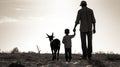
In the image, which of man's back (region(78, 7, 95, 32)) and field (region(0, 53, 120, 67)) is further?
man's back (region(78, 7, 95, 32))

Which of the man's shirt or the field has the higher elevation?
the man's shirt

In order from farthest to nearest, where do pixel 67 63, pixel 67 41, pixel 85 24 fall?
1. pixel 67 41
2. pixel 85 24
3. pixel 67 63

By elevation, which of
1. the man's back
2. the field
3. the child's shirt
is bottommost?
the field

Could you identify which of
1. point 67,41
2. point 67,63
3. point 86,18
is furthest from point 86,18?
point 67,63

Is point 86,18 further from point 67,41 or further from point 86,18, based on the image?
point 67,41

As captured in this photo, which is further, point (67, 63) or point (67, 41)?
point (67, 41)

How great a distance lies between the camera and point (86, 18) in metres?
18.5

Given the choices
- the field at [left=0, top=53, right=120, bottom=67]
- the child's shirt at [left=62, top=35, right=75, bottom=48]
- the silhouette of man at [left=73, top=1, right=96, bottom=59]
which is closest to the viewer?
the field at [left=0, top=53, right=120, bottom=67]

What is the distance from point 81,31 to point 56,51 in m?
4.11

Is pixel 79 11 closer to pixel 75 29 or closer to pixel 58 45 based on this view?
pixel 75 29

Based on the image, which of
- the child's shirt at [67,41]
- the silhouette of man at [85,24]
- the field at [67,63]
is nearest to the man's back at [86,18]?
the silhouette of man at [85,24]

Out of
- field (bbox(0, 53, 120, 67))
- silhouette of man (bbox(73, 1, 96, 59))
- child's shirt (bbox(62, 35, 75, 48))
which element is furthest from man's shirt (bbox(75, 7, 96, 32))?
field (bbox(0, 53, 120, 67))

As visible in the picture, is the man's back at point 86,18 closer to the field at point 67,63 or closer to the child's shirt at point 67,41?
the child's shirt at point 67,41

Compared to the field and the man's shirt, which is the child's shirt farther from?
the man's shirt
